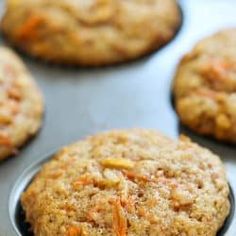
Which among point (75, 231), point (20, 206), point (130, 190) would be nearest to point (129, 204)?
point (130, 190)

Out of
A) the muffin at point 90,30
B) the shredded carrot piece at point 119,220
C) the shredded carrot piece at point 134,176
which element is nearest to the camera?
the shredded carrot piece at point 119,220

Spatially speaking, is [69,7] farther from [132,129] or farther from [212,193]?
[212,193]

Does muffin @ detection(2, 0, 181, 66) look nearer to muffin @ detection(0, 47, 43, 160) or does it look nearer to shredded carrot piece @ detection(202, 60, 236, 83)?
muffin @ detection(0, 47, 43, 160)

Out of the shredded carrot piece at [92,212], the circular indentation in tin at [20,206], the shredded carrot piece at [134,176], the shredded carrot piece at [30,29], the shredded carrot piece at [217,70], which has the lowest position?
the circular indentation in tin at [20,206]

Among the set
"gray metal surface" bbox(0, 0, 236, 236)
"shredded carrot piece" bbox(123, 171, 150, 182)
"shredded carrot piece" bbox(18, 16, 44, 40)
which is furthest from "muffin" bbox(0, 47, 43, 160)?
"shredded carrot piece" bbox(123, 171, 150, 182)

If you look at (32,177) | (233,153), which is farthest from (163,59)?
(32,177)

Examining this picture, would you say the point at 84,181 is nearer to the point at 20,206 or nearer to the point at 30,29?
the point at 20,206

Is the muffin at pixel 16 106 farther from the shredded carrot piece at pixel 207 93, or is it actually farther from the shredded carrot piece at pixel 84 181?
the shredded carrot piece at pixel 207 93

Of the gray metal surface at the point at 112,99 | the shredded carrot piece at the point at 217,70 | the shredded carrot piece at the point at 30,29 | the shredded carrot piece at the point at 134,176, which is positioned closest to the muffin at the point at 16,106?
the gray metal surface at the point at 112,99
